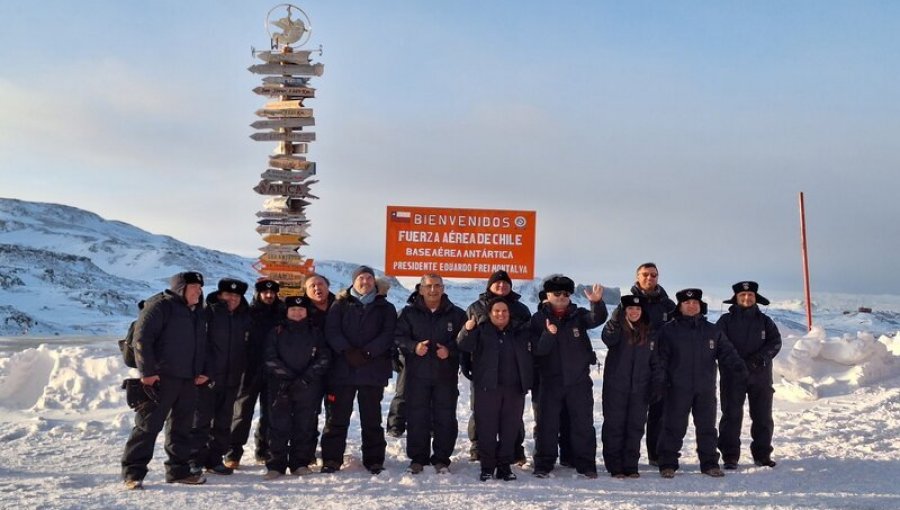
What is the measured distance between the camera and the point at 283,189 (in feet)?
31.9

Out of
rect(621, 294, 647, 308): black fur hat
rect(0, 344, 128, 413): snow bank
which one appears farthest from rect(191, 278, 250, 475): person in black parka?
rect(0, 344, 128, 413): snow bank

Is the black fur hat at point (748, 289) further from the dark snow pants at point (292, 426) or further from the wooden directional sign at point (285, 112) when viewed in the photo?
the wooden directional sign at point (285, 112)

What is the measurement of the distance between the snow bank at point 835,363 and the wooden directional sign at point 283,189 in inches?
269

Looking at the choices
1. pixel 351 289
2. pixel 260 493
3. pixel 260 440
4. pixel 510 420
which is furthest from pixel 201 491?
pixel 510 420

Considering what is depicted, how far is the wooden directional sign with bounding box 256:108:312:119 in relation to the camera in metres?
9.70

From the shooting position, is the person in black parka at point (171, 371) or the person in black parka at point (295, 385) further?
the person in black parka at point (295, 385)

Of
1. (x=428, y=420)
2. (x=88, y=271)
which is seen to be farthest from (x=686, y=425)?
(x=88, y=271)

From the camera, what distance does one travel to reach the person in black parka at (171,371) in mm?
5812

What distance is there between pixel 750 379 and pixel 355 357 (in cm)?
352

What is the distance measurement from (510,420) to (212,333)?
8.42ft

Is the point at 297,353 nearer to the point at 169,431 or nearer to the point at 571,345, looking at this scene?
the point at 169,431

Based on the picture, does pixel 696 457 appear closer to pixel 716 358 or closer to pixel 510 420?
pixel 716 358

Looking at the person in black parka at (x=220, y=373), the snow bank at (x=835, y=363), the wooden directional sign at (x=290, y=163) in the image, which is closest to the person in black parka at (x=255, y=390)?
the person in black parka at (x=220, y=373)

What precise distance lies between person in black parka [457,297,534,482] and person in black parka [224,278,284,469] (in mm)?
1763
